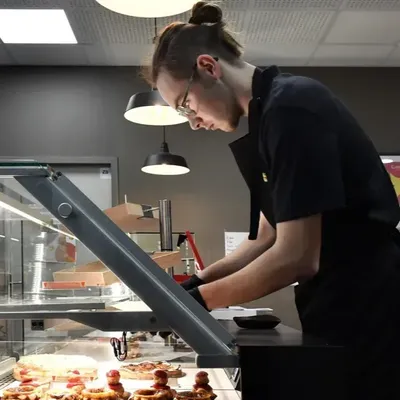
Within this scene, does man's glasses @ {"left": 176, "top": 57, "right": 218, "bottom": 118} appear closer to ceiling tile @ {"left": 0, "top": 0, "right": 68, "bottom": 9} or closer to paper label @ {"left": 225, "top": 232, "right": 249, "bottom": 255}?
ceiling tile @ {"left": 0, "top": 0, "right": 68, "bottom": 9}

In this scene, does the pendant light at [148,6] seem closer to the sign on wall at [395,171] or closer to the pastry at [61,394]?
the pastry at [61,394]

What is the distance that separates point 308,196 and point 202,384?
3.03 ft

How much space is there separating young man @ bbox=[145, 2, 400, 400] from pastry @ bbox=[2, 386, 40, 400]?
0.61m

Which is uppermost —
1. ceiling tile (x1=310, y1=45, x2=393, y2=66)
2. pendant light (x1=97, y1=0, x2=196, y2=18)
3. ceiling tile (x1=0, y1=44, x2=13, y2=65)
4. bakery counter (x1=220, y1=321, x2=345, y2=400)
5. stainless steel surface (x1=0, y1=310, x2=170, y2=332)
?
ceiling tile (x1=0, y1=44, x2=13, y2=65)

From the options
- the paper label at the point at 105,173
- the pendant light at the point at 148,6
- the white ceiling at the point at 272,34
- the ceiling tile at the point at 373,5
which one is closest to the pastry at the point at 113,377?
the pendant light at the point at 148,6

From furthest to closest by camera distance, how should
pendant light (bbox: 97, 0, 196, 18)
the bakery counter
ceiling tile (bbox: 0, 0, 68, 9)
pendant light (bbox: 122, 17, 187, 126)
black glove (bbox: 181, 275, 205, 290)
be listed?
1. ceiling tile (bbox: 0, 0, 68, 9)
2. pendant light (bbox: 122, 17, 187, 126)
3. pendant light (bbox: 97, 0, 196, 18)
4. black glove (bbox: 181, 275, 205, 290)
5. the bakery counter

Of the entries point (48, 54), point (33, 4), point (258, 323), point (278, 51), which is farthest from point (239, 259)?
point (48, 54)

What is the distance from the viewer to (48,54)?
16.8ft

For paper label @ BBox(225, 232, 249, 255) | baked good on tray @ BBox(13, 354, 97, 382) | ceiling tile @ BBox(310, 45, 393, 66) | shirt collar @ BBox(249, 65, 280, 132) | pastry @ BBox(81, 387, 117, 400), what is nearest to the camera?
shirt collar @ BBox(249, 65, 280, 132)

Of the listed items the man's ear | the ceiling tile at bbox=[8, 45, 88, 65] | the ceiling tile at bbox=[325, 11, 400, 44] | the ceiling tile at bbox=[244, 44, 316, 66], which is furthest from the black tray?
the ceiling tile at bbox=[8, 45, 88, 65]

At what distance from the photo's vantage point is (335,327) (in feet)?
3.63

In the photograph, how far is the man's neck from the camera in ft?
4.27

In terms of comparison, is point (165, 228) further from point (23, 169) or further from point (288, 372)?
point (288, 372)

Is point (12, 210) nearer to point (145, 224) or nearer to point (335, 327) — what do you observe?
point (145, 224)
